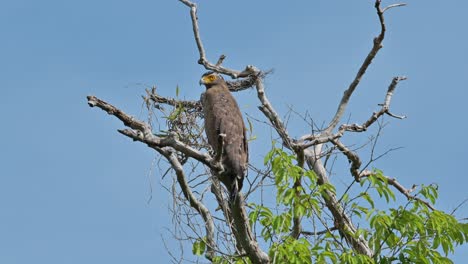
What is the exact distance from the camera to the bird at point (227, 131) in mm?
6371

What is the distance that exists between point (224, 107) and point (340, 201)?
54.3 inches

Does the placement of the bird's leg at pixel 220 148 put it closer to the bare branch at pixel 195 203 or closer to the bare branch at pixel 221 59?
the bare branch at pixel 195 203

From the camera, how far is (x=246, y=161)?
690 cm

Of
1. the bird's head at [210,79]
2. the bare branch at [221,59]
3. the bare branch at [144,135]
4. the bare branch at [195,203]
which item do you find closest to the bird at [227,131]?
the bird's head at [210,79]

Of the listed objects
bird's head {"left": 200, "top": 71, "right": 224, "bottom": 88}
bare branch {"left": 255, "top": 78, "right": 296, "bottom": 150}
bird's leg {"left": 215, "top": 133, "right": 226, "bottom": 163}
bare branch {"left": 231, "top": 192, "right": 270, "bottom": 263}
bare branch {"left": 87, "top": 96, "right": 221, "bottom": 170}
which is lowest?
bare branch {"left": 231, "top": 192, "right": 270, "bottom": 263}

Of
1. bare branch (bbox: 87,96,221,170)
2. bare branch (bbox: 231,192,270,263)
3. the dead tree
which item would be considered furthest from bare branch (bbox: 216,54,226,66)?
bare branch (bbox: 87,96,221,170)

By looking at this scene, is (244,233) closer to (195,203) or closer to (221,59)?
(195,203)

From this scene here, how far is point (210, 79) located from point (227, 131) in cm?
139

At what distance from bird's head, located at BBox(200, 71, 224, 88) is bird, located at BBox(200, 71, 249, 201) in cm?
5

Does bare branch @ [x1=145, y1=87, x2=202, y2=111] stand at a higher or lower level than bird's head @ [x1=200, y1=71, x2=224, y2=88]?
lower

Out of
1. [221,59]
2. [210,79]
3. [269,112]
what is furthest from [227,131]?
[221,59]

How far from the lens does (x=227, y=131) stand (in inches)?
276

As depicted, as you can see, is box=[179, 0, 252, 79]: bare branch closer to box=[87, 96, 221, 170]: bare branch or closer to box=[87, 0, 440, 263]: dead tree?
box=[87, 0, 440, 263]: dead tree

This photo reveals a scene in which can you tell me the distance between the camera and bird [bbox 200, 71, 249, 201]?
6.37 meters
